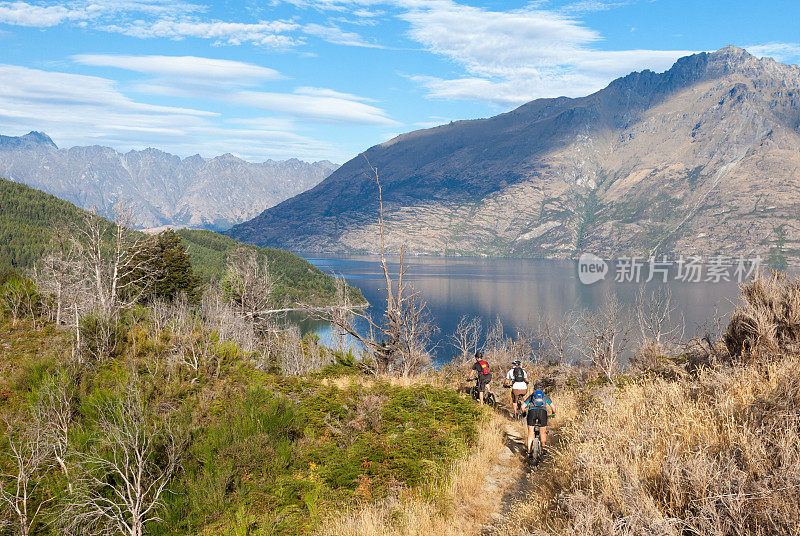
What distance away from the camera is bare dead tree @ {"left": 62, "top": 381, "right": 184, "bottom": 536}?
26.0ft

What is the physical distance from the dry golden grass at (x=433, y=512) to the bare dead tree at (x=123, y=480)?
336 cm

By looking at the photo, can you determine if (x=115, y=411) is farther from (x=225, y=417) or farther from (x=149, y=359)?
(x=149, y=359)

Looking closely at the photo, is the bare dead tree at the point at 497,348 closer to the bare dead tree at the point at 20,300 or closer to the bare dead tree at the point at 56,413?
the bare dead tree at the point at 56,413

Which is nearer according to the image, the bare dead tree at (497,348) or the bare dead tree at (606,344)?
the bare dead tree at (606,344)

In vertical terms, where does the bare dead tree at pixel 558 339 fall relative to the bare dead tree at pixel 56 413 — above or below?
below

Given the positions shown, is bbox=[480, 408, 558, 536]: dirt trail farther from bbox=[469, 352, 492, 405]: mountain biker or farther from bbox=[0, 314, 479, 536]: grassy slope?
bbox=[469, 352, 492, 405]: mountain biker

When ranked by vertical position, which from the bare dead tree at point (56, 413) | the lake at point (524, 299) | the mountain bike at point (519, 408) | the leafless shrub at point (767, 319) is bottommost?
the lake at point (524, 299)

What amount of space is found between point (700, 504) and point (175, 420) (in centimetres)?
1090

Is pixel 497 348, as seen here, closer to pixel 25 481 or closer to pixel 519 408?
pixel 519 408

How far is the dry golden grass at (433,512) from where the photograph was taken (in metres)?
6.73

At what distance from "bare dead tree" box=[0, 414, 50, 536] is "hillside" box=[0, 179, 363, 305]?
7866 centimetres

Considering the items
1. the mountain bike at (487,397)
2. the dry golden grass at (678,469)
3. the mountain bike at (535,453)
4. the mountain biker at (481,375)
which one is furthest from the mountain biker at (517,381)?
the dry golden grass at (678,469)

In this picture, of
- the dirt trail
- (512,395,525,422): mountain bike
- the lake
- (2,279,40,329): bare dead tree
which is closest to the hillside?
the lake

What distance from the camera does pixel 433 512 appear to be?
7.25 meters
